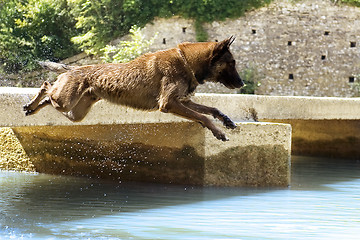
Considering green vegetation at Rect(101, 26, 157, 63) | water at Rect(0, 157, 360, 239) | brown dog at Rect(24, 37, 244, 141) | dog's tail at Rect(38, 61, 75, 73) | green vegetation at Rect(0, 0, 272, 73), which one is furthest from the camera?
green vegetation at Rect(0, 0, 272, 73)

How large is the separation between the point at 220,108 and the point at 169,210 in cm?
179

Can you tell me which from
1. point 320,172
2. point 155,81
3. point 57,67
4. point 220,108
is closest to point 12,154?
point 220,108

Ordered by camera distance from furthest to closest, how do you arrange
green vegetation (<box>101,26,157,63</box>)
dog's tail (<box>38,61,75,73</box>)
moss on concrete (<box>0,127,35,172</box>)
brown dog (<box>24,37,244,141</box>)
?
1. green vegetation (<box>101,26,157,63</box>)
2. moss on concrete (<box>0,127,35,172</box>)
3. dog's tail (<box>38,61,75,73</box>)
4. brown dog (<box>24,37,244,141</box>)

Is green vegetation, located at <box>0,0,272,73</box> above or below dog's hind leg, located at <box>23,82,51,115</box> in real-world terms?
above

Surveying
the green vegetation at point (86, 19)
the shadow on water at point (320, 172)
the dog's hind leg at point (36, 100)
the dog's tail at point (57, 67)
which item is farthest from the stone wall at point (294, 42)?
the dog's hind leg at point (36, 100)

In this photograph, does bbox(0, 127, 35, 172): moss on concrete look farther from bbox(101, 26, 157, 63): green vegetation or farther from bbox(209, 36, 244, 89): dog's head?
bbox(101, 26, 157, 63): green vegetation

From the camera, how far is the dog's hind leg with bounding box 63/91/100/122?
5.26m


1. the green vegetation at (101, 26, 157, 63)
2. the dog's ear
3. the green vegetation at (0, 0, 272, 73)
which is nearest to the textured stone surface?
the dog's ear

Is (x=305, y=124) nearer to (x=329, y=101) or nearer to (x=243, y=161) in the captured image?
(x=329, y=101)

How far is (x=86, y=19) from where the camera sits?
2217 centimetres

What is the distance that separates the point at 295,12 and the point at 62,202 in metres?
18.0

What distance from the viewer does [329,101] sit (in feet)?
27.5

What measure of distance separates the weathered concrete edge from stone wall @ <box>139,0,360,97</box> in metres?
13.9

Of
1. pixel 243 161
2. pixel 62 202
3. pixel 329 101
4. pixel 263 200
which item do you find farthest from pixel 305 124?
pixel 62 202
